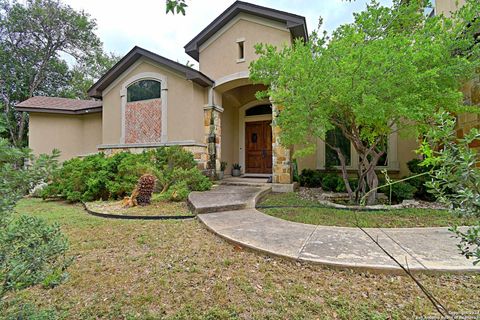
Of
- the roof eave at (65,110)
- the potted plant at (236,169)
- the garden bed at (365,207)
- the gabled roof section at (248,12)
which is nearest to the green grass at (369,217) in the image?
the garden bed at (365,207)

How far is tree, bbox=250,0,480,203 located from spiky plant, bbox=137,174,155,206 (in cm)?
359

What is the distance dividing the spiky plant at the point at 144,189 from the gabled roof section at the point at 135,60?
392 cm

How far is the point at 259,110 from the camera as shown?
34.1ft

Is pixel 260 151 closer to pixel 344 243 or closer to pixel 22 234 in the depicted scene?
pixel 344 243

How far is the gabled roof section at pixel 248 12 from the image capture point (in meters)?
7.19

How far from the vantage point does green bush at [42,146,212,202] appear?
6309 millimetres

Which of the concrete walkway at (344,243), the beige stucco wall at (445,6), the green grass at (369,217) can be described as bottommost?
the green grass at (369,217)

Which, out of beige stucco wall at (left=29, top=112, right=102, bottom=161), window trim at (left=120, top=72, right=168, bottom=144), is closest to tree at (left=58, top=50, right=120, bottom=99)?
beige stucco wall at (left=29, top=112, right=102, bottom=161)

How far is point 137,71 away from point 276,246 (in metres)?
8.77

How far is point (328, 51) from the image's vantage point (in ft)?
15.0

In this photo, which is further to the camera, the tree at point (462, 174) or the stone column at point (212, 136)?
the stone column at point (212, 136)

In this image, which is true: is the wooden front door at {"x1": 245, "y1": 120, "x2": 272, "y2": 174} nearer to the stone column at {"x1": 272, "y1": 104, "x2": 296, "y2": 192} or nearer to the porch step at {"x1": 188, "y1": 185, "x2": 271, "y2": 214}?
the stone column at {"x1": 272, "y1": 104, "x2": 296, "y2": 192}

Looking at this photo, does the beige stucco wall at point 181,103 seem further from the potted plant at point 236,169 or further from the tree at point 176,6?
the tree at point 176,6

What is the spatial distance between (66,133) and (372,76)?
41.7ft
